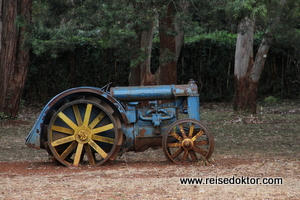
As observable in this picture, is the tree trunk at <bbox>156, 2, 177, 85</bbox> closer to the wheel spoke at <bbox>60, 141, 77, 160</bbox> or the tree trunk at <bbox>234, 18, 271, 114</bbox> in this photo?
the tree trunk at <bbox>234, 18, 271, 114</bbox>

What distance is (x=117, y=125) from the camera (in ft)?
28.3

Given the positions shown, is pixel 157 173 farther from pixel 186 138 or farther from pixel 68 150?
pixel 68 150

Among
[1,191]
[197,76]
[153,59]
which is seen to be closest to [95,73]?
[153,59]

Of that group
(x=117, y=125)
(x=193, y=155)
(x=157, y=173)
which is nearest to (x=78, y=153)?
(x=117, y=125)

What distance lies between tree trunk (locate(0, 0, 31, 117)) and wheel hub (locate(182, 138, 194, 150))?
29.7 ft

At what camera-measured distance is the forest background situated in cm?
1078

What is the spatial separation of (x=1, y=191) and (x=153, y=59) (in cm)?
1467

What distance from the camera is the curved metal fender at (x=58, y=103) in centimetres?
852

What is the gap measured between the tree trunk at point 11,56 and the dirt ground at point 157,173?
3158 mm

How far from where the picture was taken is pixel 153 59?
2095cm

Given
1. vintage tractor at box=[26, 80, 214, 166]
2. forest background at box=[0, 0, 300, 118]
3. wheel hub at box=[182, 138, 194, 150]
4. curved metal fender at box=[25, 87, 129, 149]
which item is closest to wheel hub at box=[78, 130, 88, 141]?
vintage tractor at box=[26, 80, 214, 166]

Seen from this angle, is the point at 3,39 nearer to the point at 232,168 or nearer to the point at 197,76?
the point at 197,76

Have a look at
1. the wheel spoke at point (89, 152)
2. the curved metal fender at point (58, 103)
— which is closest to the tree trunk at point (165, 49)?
the curved metal fender at point (58, 103)

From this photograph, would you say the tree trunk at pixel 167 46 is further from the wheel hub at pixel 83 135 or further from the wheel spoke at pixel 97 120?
the wheel hub at pixel 83 135
